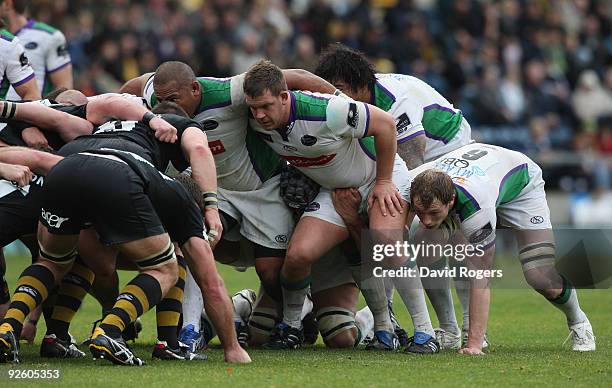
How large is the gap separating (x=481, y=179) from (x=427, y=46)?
13.3m

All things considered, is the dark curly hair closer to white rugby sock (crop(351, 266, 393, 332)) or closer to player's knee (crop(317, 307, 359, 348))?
white rugby sock (crop(351, 266, 393, 332))

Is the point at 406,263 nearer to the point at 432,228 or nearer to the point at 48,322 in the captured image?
the point at 432,228

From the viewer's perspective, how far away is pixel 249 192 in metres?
8.58

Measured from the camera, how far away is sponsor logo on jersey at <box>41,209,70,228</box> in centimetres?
665

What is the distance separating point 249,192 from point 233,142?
49cm

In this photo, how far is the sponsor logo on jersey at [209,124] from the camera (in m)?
8.12

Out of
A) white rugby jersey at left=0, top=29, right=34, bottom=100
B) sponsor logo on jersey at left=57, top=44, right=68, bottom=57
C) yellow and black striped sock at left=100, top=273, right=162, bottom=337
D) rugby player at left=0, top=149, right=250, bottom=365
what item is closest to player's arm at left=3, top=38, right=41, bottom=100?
white rugby jersey at left=0, top=29, right=34, bottom=100

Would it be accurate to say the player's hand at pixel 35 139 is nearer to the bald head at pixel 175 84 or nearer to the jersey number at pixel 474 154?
the bald head at pixel 175 84

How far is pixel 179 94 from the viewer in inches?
310

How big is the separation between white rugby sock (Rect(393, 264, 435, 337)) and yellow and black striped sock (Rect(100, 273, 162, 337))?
2.08m

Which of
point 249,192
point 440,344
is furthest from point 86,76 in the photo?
point 440,344

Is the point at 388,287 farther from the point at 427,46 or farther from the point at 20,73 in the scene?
the point at 427,46

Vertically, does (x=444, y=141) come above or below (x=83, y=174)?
below

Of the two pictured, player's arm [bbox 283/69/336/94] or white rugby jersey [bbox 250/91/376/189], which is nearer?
white rugby jersey [bbox 250/91/376/189]
